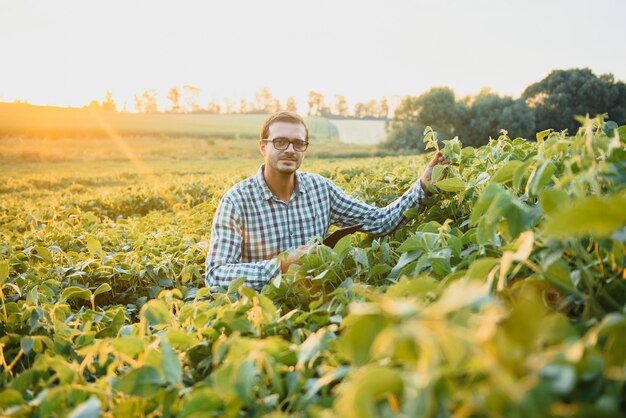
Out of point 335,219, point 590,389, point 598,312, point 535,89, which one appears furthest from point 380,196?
point 535,89

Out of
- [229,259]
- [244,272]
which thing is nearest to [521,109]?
[229,259]

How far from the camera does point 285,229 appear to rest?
10.8ft

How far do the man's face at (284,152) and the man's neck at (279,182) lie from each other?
0.04 meters

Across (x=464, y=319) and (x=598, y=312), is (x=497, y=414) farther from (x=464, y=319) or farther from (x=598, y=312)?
(x=598, y=312)

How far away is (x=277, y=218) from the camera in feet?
10.6

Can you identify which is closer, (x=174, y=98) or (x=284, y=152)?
(x=284, y=152)

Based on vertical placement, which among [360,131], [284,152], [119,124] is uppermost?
[119,124]

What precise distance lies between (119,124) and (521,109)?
125ft

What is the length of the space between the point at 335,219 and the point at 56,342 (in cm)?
224

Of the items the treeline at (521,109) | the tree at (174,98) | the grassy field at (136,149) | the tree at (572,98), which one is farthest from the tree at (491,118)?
the tree at (174,98)

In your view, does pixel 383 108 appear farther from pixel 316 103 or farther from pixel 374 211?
pixel 374 211

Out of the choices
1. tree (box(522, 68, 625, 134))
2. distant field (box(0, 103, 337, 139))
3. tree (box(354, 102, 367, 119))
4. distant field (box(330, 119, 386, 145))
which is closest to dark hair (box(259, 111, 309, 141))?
distant field (box(0, 103, 337, 139))

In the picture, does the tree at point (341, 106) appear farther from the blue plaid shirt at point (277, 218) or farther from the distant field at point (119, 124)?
the blue plaid shirt at point (277, 218)

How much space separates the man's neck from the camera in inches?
127
